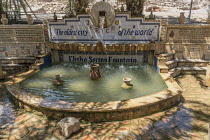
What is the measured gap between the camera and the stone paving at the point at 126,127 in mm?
3814

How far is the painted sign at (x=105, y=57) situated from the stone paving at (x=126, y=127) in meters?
4.01

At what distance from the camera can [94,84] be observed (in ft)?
20.1

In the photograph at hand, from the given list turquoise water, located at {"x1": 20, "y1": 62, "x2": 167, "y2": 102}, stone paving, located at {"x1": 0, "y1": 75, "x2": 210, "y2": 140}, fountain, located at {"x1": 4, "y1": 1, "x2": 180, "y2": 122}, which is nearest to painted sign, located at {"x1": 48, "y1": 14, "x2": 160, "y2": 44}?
fountain, located at {"x1": 4, "y1": 1, "x2": 180, "y2": 122}

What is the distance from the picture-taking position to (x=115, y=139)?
3.70 metres

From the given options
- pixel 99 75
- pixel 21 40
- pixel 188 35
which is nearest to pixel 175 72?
pixel 188 35

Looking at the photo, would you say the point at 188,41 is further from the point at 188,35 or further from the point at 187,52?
the point at 187,52

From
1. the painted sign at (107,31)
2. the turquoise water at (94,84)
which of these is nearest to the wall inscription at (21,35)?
the painted sign at (107,31)

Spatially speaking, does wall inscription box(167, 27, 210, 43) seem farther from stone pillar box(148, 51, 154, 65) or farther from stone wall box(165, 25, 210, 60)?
stone pillar box(148, 51, 154, 65)

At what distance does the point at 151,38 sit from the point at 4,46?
850 cm

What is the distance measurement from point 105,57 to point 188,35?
4559 millimetres

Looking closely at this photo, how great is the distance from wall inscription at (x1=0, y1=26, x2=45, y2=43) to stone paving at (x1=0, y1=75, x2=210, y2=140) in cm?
524

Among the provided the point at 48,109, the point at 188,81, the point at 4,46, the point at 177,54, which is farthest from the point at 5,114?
the point at 177,54

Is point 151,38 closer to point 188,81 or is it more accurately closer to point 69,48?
point 188,81

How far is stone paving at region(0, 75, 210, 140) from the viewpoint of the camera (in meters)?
3.81
